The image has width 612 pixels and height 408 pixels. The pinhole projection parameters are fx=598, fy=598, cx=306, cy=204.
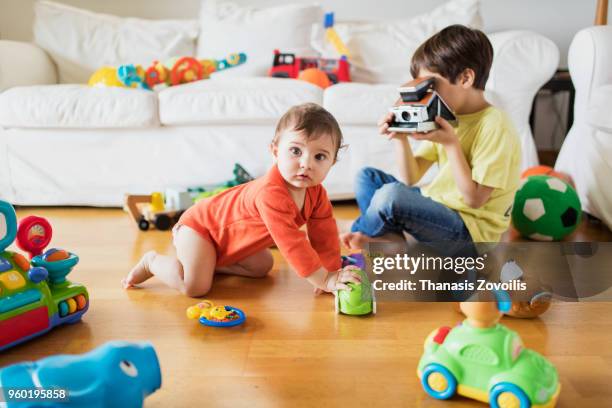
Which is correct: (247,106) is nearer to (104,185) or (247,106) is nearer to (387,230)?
(104,185)

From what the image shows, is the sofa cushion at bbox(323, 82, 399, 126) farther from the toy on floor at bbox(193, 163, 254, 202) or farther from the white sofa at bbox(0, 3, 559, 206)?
the toy on floor at bbox(193, 163, 254, 202)

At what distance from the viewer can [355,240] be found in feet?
5.24

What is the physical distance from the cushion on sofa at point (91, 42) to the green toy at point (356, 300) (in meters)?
1.80

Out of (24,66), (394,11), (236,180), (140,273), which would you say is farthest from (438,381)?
(394,11)

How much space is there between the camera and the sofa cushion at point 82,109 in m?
2.05

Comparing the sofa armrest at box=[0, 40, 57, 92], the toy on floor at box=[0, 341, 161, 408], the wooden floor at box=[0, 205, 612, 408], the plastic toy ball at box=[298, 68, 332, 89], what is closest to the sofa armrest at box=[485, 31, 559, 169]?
the plastic toy ball at box=[298, 68, 332, 89]

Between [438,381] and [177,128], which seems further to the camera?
[177,128]

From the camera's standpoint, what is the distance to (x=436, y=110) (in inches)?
51.2

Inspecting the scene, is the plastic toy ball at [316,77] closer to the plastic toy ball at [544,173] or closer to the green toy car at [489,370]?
the plastic toy ball at [544,173]

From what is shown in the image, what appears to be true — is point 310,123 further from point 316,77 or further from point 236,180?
point 316,77

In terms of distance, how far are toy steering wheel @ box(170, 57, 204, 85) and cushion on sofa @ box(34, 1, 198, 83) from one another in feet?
1.16

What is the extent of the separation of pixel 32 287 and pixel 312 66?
5.10ft

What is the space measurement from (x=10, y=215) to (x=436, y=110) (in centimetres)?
87

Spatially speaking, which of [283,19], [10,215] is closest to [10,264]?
[10,215]
